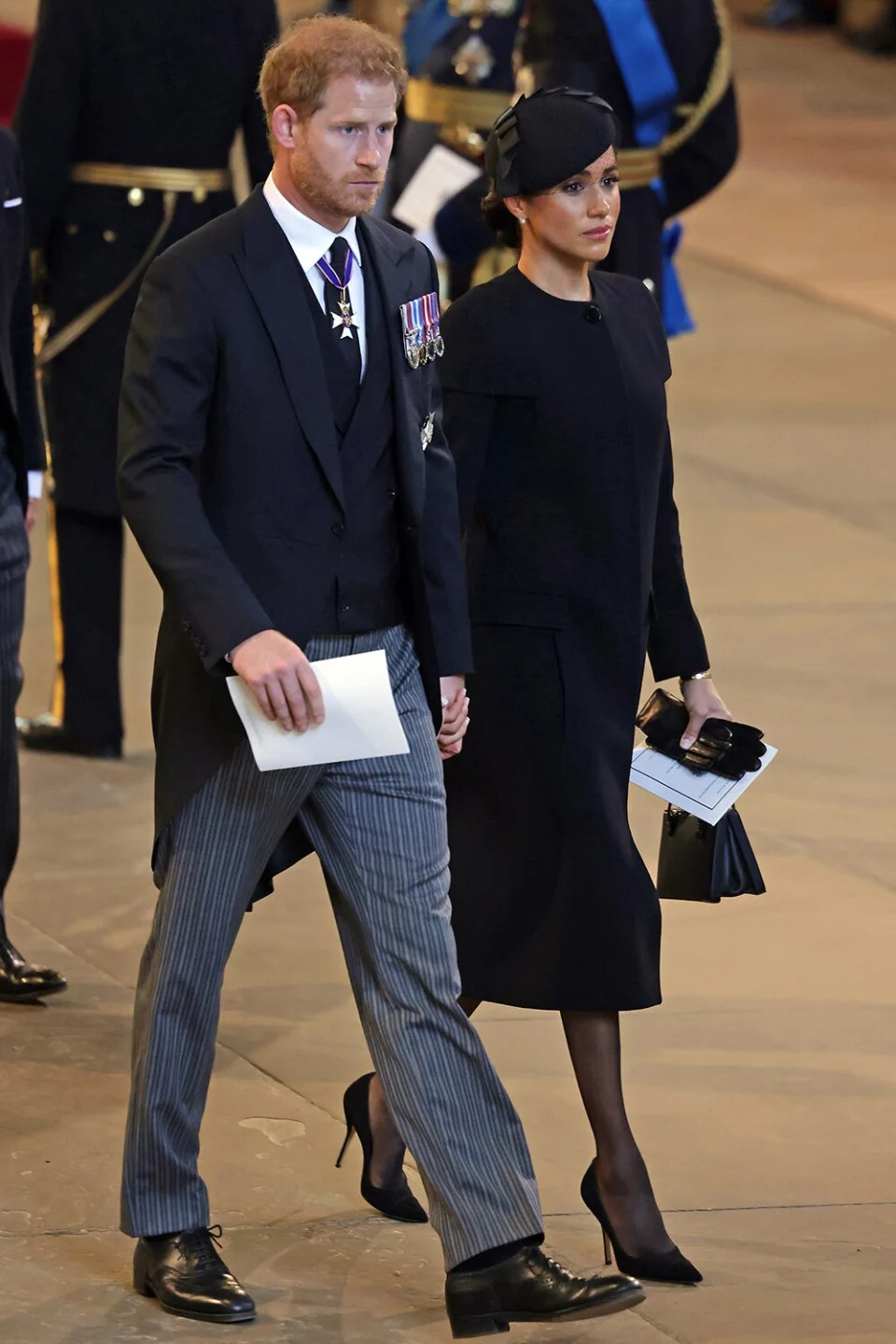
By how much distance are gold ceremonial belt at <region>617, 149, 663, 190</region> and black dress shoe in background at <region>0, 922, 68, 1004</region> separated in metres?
2.33

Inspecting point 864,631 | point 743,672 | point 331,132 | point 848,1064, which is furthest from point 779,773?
point 331,132

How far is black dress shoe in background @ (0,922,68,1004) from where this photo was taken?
4578 mm

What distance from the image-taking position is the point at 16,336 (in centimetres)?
455

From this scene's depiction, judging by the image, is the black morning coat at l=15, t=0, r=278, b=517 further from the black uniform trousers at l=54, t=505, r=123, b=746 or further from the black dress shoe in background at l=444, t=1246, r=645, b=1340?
the black dress shoe in background at l=444, t=1246, r=645, b=1340

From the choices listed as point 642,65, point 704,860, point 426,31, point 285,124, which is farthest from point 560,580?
point 426,31

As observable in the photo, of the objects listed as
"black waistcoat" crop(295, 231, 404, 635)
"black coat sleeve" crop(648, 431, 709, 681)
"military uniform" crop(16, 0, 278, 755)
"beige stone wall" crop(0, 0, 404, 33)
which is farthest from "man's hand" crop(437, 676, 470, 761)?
"beige stone wall" crop(0, 0, 404, 33)

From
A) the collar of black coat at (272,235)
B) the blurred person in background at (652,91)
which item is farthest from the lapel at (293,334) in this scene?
the blurred person in background at (652,91)

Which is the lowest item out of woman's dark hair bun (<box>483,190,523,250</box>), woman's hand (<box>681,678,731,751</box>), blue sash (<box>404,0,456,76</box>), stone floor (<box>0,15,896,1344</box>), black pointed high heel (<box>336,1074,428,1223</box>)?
stone floor (<box>0,15,896,1344</box>)

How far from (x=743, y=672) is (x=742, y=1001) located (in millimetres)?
2074

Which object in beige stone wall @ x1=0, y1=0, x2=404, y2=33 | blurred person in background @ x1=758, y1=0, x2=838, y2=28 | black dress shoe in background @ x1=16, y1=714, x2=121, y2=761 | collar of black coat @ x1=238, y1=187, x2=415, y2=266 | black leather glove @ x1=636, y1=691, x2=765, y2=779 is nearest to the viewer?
collar of black coat @ x1=238, y1=187, x2=415, y2=266

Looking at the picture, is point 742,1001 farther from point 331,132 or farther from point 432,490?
point 331,132

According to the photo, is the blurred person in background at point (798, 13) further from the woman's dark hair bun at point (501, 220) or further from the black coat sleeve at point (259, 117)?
the woman's dark hair bun at point (501, 220)

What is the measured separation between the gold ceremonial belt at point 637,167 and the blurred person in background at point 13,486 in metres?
1.77

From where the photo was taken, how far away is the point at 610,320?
3.67 meters
